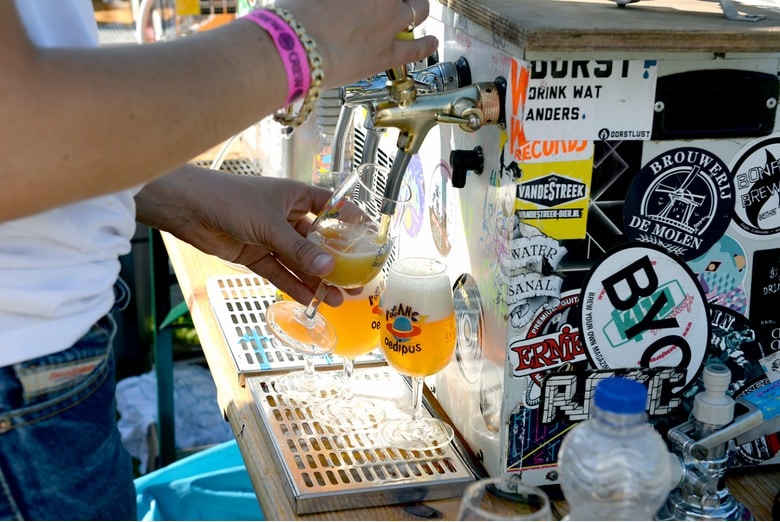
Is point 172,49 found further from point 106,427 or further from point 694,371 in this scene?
point 694,371

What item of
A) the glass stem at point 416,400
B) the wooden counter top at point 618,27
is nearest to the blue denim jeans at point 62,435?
the glass stem at point 416,400

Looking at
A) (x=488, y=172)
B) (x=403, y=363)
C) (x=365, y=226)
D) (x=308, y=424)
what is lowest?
(x=308, y=424)

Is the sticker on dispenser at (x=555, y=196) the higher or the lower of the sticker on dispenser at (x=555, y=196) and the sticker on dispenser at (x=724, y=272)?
the higher

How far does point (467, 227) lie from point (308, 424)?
339mm

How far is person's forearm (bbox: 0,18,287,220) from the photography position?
681 millimetres

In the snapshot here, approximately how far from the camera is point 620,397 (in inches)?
31.0

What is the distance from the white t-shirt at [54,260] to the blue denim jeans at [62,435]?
0.02 meters

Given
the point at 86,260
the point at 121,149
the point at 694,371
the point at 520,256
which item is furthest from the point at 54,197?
the point at 694,371

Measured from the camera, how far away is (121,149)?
717 millimetres

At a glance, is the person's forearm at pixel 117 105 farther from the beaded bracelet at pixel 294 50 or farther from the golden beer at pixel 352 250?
the golden beer at pixel 352 250

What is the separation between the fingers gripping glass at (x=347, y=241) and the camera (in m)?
1.23

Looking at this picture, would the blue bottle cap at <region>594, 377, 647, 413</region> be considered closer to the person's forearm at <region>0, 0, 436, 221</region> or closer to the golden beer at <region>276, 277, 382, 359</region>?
the person's forearm at <region>0, 0, 436, 221</region>

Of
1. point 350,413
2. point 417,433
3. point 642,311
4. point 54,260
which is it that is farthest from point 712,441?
point 54,260

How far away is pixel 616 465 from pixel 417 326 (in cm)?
41
